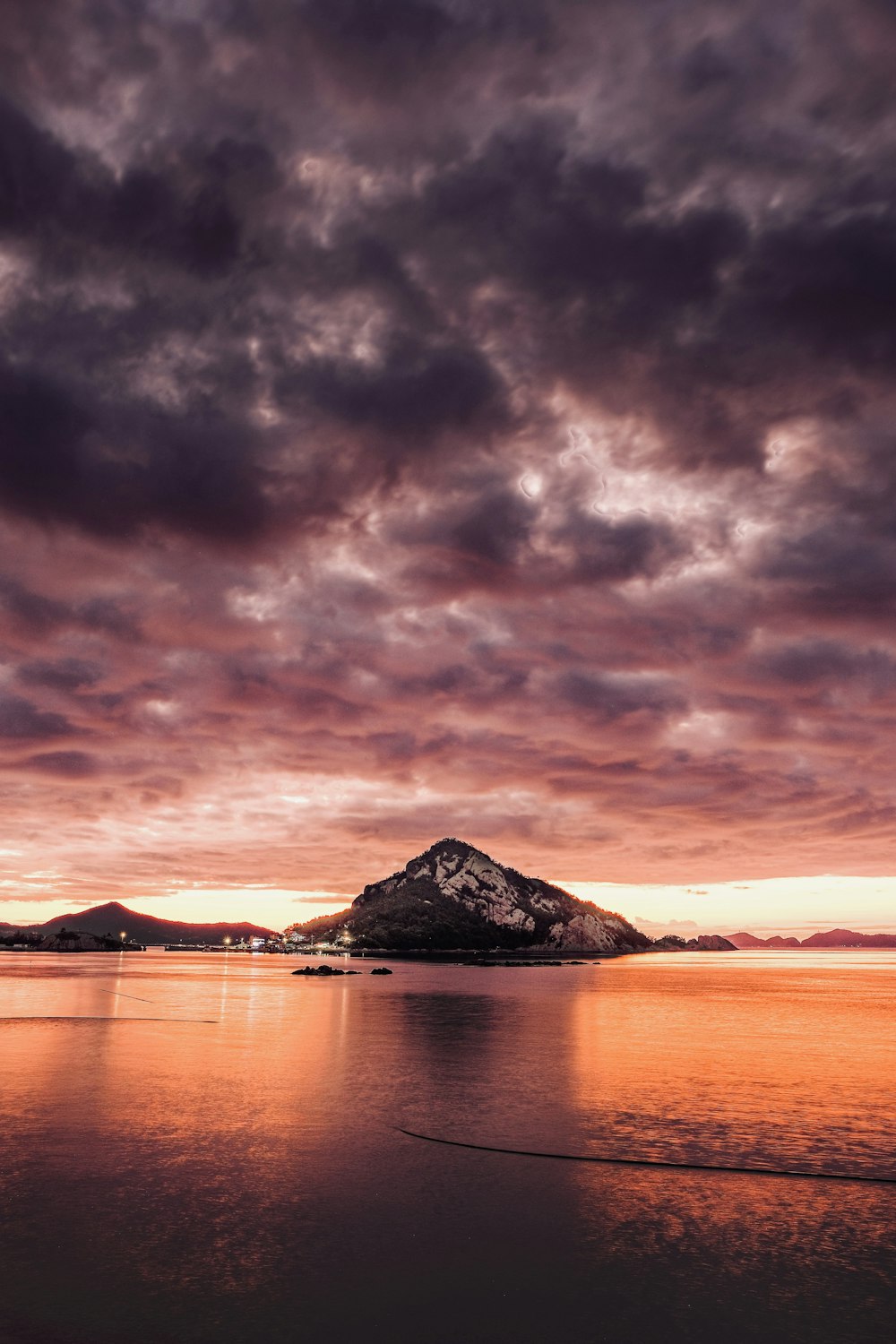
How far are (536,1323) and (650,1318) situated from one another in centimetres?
186

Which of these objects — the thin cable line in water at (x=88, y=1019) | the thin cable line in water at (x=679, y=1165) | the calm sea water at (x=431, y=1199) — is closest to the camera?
the calm sea water at (x=431, y=1199)

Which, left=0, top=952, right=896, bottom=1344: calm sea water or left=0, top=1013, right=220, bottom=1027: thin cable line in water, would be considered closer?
left=0, top=952, right=896, bottom=1344: calm sea water

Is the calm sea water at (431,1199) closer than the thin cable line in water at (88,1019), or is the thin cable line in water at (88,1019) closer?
the calm sea water at (431,1199)

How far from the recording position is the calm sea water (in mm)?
14008

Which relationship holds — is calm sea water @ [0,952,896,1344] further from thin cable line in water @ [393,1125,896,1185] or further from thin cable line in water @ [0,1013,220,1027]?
Result: thin cable line in water @ [0,1013,220,1027]

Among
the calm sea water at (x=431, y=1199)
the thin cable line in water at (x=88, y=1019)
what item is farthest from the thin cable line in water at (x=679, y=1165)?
the thin cable line in water at (x=88, y=1019)

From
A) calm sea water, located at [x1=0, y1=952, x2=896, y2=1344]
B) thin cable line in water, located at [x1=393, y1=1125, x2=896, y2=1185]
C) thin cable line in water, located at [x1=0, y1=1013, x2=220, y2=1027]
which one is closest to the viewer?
calm sea water, located at [x1=0, y1=952, x2=896, y2=1344]

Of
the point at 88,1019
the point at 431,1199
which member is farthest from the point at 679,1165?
the point at 88,1019

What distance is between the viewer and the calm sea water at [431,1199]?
14.0 m

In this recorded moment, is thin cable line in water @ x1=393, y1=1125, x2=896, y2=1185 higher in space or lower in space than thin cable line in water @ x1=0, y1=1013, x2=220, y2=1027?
higher

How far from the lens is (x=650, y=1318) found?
14008mm

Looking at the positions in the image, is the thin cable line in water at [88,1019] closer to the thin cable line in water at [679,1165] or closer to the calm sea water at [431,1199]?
the calm sea water at [431,1199]

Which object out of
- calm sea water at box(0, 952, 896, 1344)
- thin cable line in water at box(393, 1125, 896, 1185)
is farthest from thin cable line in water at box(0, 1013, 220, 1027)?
thin cable line in water at box(393, 1125, 896, 1185)

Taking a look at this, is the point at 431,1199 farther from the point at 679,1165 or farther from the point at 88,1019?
the point at 88,1019
